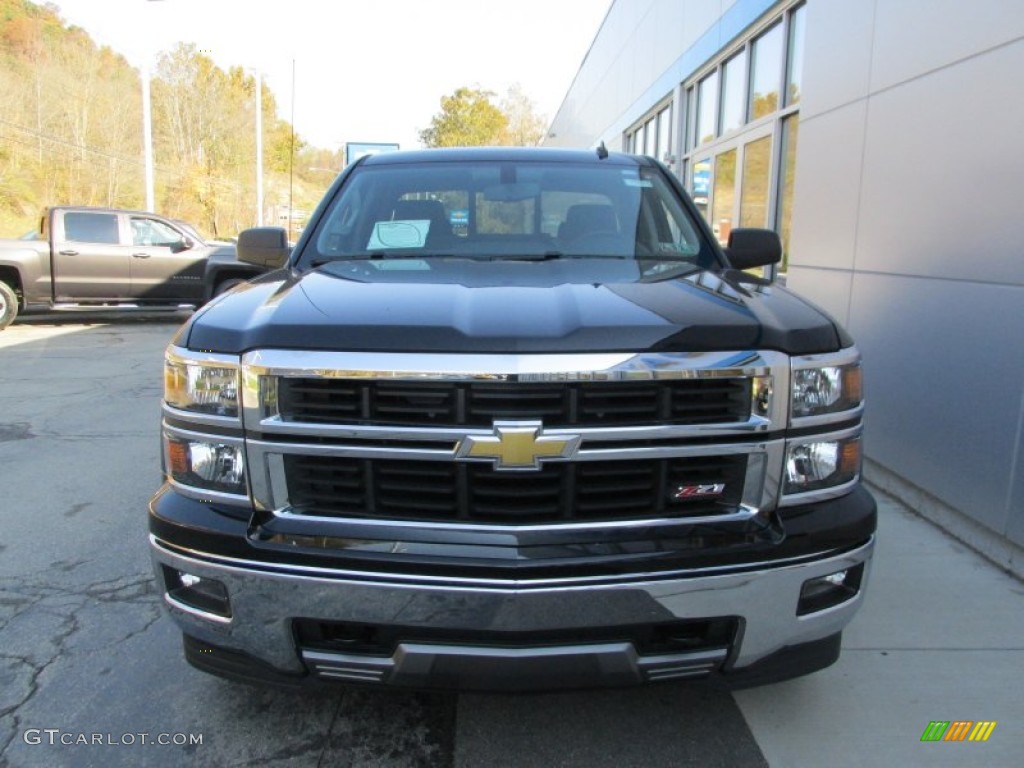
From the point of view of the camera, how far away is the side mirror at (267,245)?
3586mm

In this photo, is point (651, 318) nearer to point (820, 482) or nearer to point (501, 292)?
point (501, 292)

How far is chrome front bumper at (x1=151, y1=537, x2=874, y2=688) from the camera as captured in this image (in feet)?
6.18

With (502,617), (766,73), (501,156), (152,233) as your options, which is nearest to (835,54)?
(766,73)

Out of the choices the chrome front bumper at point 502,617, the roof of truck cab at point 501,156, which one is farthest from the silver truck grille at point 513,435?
the roof of truck cab at point 501,156

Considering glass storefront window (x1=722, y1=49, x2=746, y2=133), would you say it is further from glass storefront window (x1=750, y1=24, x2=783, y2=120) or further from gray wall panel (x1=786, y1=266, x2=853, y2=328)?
gray wall panel (x1=786, y1=266, x2=853, y2=328)

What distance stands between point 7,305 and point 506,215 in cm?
1169

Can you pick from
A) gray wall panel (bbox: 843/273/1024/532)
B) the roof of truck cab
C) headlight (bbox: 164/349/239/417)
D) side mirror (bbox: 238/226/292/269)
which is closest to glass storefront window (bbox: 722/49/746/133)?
gray wall panel (bbox: 843/273/1024/532)

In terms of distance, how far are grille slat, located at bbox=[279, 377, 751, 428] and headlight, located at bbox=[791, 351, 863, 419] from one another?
0.52 ft

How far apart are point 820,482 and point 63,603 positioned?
123 inches

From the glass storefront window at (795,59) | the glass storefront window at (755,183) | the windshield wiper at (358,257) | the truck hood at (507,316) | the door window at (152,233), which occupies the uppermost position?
the glass storefront window at (795,59)

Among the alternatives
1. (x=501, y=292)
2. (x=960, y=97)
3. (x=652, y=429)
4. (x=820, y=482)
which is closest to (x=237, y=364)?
(x=501, y=292)

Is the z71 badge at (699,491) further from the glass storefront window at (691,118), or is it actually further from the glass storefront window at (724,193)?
the glass storefront window at (691,118)

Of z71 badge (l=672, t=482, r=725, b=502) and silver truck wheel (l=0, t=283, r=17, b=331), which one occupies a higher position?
z71 badge (l=672, t=482, r=725, b=502)

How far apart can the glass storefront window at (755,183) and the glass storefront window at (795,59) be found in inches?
24.4
